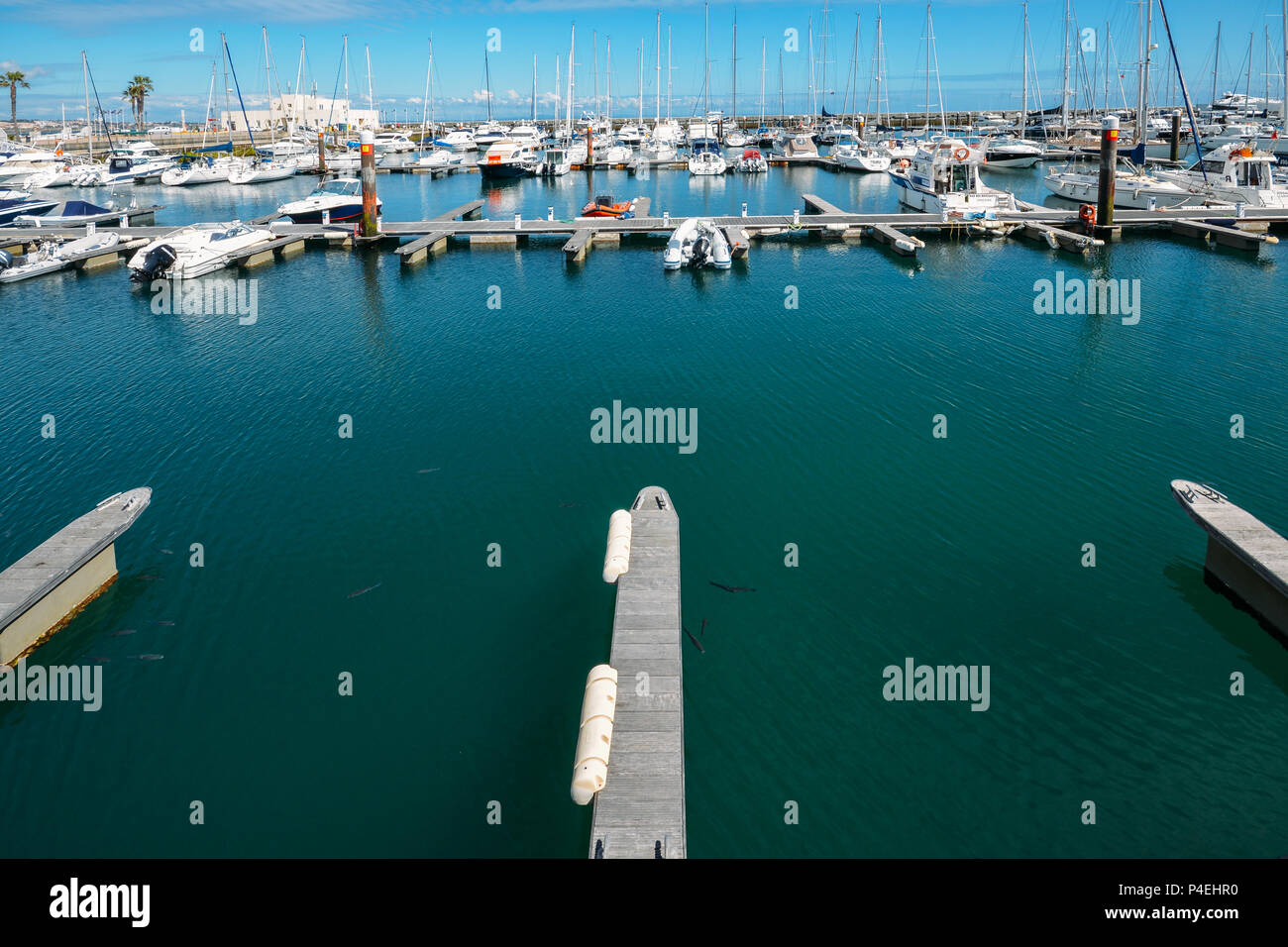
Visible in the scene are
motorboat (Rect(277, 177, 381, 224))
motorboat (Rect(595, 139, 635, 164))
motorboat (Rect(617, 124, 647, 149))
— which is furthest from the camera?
motorboat (Rect(617, 124, 647, 149))

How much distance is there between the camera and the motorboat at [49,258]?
131ft

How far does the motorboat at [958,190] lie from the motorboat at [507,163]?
4289cm

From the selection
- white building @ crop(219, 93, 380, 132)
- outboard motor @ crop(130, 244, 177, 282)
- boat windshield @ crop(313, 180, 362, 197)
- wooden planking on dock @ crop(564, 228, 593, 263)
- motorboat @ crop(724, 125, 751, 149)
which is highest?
white building @ crop(219, 93, 380, 132)

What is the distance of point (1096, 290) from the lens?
35.0 m

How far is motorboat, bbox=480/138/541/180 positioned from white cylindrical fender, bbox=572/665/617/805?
77.7 meters

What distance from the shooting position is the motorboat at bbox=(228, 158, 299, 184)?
82.7 metres

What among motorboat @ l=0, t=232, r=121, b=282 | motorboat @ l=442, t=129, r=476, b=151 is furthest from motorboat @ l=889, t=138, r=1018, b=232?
motorboat @ l=442, t=129, r=476, b=151

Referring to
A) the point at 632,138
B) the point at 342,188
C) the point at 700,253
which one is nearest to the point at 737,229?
the point at 700,253

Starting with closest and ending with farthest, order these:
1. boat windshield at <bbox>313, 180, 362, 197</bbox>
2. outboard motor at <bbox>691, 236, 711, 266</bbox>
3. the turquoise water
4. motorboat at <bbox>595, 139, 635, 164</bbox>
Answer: the turquoise water
outboard motor at <bbox>691, 236, 711, 266</bbox>
boat windshield at <bbox>313, 180, 362, 197</bbox>
motorboat at <bbox>595, 139, 635, 164</bbox>

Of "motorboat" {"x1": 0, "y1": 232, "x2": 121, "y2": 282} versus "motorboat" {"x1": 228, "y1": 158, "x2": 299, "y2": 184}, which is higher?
"motorboat" {"x1": 228, "y1": 158, "x2": 299, "y2": 184}

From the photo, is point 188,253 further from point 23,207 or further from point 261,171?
point 261,171

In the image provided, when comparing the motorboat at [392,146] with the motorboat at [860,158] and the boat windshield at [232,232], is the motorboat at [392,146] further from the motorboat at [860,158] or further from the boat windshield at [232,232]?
the boat windshield at [232,232]

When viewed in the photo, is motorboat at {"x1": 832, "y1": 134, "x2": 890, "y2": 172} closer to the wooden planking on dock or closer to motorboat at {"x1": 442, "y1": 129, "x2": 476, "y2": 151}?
the wooden planking on dock

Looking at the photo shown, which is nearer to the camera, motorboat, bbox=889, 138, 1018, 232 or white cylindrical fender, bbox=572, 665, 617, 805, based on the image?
white cylindrical fender, bbox=572, 665, 617, 805
